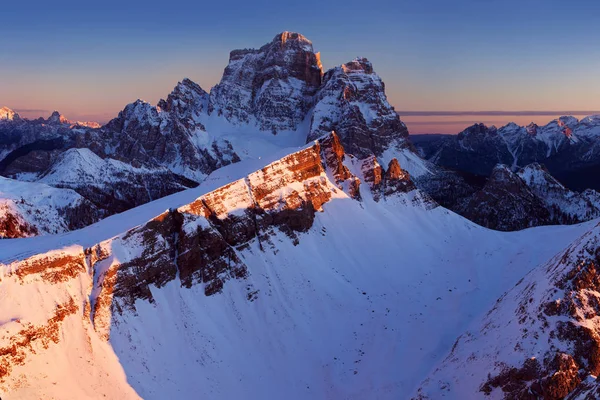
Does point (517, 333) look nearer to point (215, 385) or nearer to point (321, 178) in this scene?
point (215, 385)

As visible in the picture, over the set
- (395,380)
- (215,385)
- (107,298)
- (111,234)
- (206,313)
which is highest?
(111,234)

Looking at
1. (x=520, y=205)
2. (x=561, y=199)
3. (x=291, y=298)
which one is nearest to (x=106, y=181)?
(x=291, y=298)

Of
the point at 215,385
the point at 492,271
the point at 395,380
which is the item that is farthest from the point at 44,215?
the point at 492,271

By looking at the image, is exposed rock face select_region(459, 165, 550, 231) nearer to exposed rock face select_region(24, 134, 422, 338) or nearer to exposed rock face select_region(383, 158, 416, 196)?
exposed rock face select_region(383, 158, 416, 196)

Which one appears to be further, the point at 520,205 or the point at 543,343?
the point at 520,205

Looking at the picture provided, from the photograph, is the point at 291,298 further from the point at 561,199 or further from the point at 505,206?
the point at 561,199

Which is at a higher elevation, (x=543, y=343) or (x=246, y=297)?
(x=246, y=297)

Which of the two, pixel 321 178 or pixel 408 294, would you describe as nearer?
pixel 408 294

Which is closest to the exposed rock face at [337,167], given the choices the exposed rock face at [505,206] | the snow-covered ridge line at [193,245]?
the snow-covered ridge line at [193,245]
